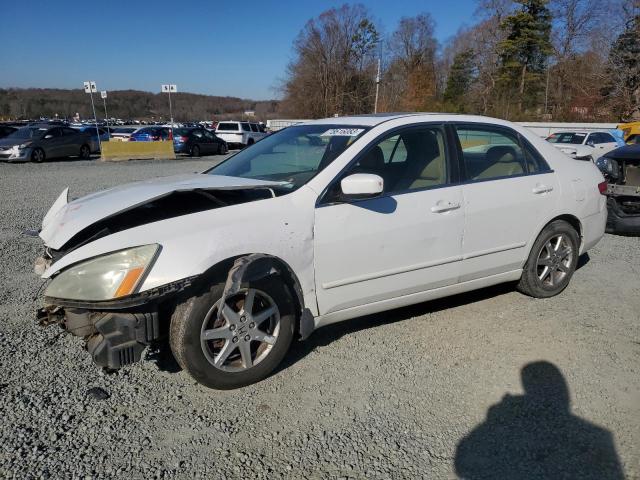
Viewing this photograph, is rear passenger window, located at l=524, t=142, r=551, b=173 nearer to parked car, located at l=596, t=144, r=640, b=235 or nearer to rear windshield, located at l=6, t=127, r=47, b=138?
parked car, located at l=596, t=144, r=640, b=235

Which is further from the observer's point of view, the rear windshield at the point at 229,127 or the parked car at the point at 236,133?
the rear windshield at the point at 229,127

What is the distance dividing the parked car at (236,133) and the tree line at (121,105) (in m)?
82.9

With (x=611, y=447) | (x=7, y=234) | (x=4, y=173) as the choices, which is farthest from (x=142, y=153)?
(x=611, y=447)

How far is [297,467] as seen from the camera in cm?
237

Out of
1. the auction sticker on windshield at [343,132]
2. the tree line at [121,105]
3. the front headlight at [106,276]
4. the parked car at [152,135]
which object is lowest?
the front headlight at [106,276]

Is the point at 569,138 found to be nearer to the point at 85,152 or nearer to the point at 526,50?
the point at 85,152

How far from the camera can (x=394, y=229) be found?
332 centimetres

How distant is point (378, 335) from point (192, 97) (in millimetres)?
146018

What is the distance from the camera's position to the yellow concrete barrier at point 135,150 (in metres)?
21.2

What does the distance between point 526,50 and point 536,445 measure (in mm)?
53084

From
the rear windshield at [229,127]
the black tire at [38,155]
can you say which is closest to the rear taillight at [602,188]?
the black tire at [38,155]

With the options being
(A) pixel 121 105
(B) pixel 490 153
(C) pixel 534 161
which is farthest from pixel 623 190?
(A) pixel 121 105

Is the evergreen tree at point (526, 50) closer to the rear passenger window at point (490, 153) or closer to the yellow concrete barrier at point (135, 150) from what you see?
the yellow concrete barrier at point (135, 150)

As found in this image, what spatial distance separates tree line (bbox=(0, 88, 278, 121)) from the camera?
116m
